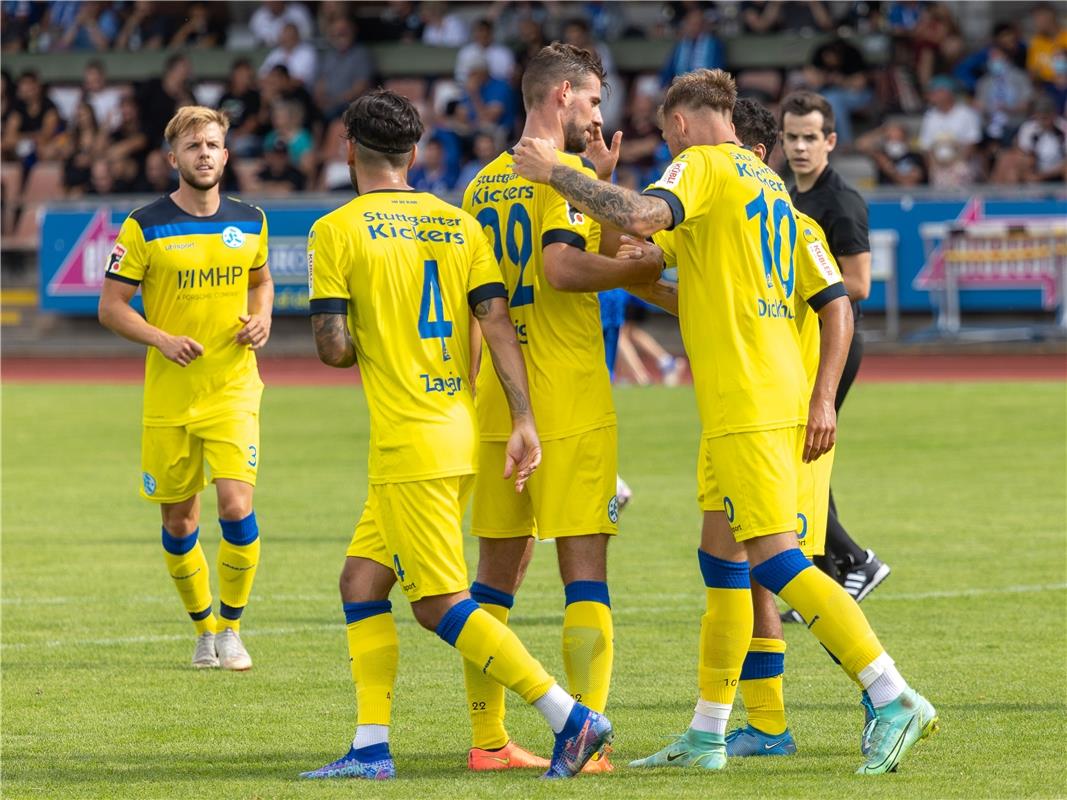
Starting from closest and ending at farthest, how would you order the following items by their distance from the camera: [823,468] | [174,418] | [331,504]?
[823,468], [174,418], [331,504]

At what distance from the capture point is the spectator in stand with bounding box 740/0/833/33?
1046 inches

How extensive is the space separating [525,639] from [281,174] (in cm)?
1889

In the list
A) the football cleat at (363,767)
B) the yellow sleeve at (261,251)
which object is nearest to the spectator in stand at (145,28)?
the yellow sleeve at (261,251)

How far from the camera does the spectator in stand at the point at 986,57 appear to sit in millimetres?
25172

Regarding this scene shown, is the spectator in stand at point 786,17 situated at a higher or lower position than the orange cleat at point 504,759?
higher

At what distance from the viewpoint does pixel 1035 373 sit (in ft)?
68.5

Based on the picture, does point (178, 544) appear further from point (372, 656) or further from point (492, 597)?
point (372, 656)

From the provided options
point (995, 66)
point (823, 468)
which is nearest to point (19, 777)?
point (823, 468)

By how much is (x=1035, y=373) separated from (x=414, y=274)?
54.1 feet

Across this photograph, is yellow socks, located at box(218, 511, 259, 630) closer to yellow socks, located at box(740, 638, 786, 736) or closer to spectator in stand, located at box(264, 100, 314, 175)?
yellow socks, located at box(740, 638, 786, 736)

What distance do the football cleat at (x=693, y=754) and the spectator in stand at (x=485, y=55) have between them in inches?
866

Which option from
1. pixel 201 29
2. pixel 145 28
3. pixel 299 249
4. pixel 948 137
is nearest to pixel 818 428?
pixel 948 137

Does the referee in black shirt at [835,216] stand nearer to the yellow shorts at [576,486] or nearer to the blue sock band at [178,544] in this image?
the yellow shorts at [576,486]

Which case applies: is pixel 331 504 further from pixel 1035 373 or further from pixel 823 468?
pixel 1035 373
